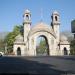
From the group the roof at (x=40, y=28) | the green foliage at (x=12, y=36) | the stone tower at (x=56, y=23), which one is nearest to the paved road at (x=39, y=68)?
the roof at (x=40, y=28)

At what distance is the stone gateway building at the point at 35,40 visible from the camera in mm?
71688

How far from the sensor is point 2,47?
107 metres

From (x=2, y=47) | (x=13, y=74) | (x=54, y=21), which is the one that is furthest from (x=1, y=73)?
(x=2, y=47)

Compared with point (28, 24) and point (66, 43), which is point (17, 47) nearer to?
point (28, 24)

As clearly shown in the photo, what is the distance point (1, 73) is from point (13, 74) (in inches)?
22.5

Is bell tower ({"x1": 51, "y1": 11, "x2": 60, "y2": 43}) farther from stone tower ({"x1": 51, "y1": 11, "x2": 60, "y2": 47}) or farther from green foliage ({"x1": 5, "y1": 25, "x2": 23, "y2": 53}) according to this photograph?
green foliage ({"x1": 5, "y1": 25, "x2": 23, "y2": 53})

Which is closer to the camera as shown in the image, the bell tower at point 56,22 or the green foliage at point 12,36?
the bell tower at point 56,22

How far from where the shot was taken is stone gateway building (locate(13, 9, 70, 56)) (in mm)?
71688

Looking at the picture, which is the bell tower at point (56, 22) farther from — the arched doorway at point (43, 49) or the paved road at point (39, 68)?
the paved road at point (39, 68)

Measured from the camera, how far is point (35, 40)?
72.1 meters

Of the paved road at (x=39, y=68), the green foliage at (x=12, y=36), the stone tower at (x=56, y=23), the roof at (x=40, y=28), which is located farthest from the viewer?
the green foliage at (x=12, y=36)

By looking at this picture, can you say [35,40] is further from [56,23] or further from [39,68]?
[39,68]

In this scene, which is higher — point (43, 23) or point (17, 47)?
point (43, 23)

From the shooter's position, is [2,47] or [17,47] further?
[2,47]
